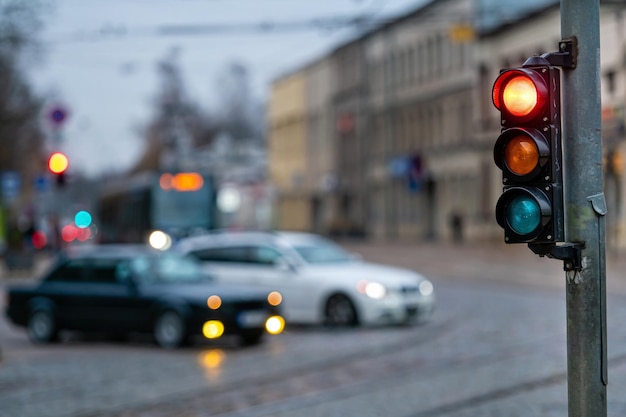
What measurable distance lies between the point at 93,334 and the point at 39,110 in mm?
20634

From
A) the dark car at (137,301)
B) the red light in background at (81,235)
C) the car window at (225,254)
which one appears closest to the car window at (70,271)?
the dark car at (137,301)

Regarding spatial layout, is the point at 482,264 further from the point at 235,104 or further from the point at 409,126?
the point at 235,104

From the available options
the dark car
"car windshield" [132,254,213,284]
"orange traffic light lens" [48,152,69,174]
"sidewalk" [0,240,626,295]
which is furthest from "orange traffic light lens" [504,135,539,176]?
"sidewalk" [0,240,626,295]

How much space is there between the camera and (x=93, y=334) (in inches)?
831

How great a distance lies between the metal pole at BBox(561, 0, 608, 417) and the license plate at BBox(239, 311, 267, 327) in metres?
11.5

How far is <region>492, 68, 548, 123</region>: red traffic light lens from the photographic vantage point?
245 inches

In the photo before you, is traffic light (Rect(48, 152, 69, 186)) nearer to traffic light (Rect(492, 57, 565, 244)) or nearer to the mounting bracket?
traffic light (Rect(492, 57, 565, 244))

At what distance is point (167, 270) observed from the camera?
19.0 meters

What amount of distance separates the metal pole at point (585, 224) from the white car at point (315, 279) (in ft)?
44.2

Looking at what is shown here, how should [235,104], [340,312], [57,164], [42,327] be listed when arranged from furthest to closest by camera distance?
[235,104] → [57,164] → [340,312] → [42,327]

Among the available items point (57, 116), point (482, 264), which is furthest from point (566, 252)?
point (482, 264)

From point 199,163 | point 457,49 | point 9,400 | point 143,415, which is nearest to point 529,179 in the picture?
point 143,415

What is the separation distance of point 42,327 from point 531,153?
572 inches

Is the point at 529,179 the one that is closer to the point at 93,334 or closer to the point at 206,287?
the point at 206,287
